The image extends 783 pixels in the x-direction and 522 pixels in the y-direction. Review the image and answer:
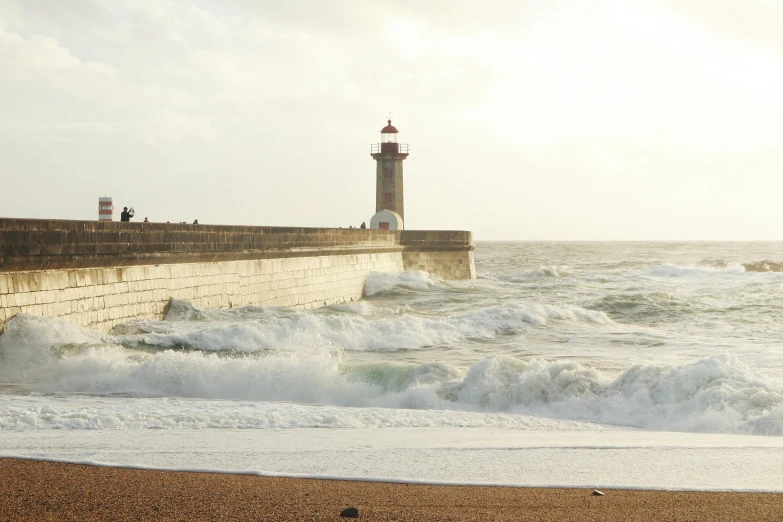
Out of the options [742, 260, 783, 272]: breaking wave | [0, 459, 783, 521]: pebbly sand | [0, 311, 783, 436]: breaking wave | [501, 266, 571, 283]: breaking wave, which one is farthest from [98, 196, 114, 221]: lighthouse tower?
[742, 260, 783, 272]: breaking wave

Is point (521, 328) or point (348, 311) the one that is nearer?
point (521, 328)

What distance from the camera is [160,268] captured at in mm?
13086

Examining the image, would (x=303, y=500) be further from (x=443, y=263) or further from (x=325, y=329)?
(x=443, y=263)

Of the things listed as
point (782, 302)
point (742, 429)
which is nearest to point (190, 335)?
point (742, 429)

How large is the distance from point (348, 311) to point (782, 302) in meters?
10.1

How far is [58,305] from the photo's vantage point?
33.7 feet

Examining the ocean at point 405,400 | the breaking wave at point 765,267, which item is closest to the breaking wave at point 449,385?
the ocean at point 405,400

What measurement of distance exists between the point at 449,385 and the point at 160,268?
662cm

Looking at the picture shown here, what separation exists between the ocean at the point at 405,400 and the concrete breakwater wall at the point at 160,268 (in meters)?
0.40

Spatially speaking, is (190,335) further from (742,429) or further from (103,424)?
(742,429)

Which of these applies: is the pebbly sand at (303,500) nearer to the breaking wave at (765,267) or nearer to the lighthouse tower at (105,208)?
the lighthouse tower at (105,208)

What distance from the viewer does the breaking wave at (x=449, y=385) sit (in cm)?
710

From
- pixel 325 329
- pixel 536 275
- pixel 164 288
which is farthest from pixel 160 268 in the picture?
pixel 536 275

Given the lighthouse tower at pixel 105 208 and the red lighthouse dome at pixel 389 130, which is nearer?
the lighthouse tower at pixel 105 208
